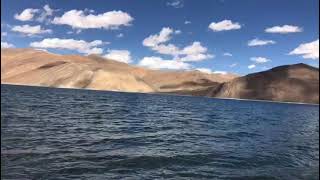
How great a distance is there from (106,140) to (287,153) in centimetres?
1205

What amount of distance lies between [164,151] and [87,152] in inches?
188

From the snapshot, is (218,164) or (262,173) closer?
(262,173)

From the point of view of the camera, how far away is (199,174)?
20.1m

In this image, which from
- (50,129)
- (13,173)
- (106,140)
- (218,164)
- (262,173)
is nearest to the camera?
(13,173)

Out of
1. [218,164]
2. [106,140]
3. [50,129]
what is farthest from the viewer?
[50,129]

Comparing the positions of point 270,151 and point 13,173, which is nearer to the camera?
point 13,173

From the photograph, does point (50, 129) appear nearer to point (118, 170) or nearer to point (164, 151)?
point (164, 151)

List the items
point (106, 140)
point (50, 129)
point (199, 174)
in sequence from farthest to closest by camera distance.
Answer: point (50, 129) → point (106, 140) → point (199, 174)

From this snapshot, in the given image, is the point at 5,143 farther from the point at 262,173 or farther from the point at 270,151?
the point at 270,151

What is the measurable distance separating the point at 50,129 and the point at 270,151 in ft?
51.8

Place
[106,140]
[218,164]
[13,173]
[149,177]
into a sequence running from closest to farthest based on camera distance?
[13,173] → [149,177] → [218,164] → [106,140]

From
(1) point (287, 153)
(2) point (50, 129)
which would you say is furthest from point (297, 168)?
(2) point (50, 129)

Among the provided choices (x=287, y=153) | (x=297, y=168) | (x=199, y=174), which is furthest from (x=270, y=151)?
(x=199, y=174)

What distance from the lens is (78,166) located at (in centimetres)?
1964
